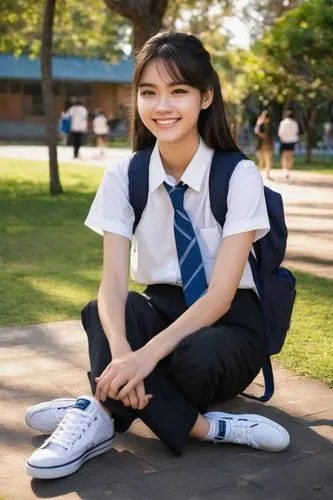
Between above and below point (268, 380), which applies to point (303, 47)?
Result: above

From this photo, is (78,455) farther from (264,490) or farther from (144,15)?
(144,15)

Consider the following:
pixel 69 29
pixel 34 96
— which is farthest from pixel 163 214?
pixel 34 96

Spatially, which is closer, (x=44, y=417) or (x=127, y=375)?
(x=127, y=375)

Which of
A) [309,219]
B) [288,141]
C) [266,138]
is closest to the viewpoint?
[309,219]

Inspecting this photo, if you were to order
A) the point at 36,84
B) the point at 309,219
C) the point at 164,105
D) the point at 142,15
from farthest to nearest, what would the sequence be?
the point at 36,84 → the point at 142,15 → the point at 309,219 → the point at 164,105

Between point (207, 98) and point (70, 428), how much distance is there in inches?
52.5

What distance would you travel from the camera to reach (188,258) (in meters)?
3.08

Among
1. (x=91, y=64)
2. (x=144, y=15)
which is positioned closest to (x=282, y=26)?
(x=144, y=15)

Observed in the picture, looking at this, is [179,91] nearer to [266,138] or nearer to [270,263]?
[270,263]

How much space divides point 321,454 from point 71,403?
95 centimetres

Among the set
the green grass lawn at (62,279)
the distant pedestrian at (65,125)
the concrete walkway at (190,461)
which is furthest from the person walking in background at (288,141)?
the concrete walkway at (190,461)

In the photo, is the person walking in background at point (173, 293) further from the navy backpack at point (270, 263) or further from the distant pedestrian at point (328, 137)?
the distant pedestrian at point (328, 137)

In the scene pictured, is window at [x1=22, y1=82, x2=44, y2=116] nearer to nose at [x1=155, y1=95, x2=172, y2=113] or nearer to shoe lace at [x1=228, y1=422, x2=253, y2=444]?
nose at [x1=155, y1=95, x2=172, y2=113]

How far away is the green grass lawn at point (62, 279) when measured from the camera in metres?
4.36
